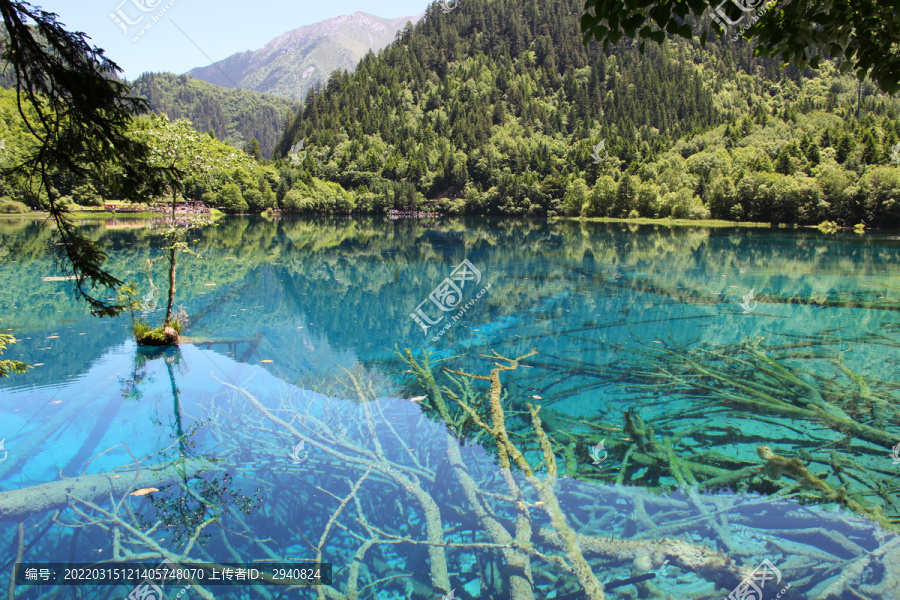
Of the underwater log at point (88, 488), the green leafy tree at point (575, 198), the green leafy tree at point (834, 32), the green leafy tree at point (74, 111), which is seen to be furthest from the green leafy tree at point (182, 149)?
the green leafy tree at point (575, 198)

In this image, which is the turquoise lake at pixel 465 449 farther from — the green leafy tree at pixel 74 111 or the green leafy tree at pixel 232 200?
the green leafy tree at pixel 232 200

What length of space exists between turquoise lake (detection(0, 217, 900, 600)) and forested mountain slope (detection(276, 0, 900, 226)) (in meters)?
66.8

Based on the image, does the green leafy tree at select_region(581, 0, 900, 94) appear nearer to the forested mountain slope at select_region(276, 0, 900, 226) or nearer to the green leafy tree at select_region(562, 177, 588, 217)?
the forested mountain slope at select_region(276, 0, 900, 226)

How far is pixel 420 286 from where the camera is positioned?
80.9 feet

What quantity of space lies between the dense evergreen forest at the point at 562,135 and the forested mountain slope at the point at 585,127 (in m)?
0.41

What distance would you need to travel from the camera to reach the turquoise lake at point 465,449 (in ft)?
19.1

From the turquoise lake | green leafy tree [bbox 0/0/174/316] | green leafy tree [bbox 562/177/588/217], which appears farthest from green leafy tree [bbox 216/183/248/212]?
green leafy tree [bbox 0/0/174/316]

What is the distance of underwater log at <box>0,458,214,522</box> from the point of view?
21.9 ft

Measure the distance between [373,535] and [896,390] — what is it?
11566 millimetres

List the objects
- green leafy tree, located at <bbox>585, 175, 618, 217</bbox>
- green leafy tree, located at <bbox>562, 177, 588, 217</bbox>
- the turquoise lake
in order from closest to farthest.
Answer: the turquoise lake < green leafy tree, located at <bbox>585, 175, 618, 217</bbox> < green leafy tree, located at <bbox>562, 177, 588, 217</bbox>

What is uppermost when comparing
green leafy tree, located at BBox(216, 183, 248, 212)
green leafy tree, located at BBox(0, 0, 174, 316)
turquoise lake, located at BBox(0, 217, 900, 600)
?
green leafy tree, located at BBox(216, 183, 248, 212)

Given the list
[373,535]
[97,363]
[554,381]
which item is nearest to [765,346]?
[554,381]

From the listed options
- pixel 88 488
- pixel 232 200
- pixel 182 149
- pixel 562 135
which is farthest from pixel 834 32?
pixel 562 135

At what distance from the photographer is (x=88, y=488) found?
711 cm
